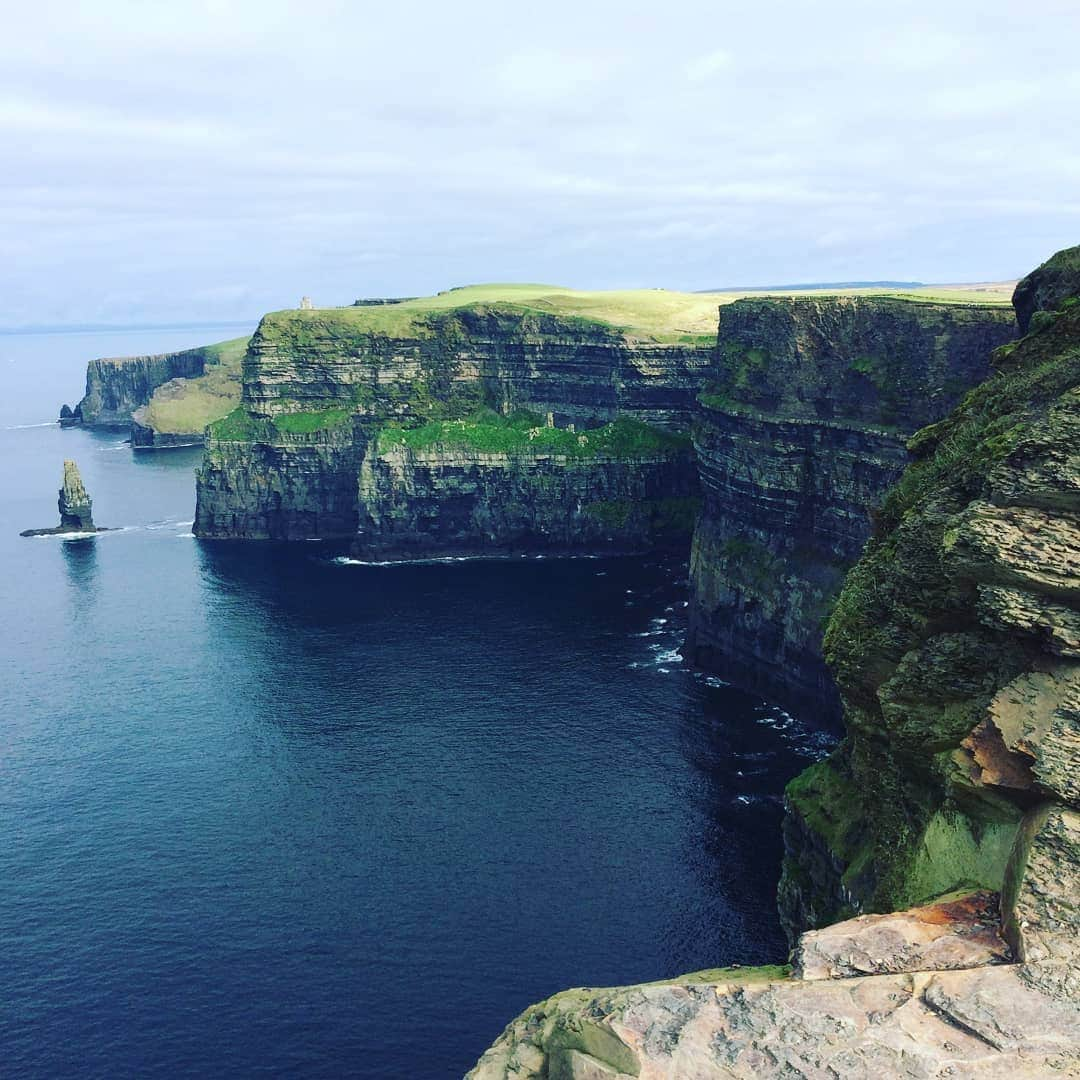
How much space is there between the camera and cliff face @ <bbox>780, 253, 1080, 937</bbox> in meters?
36.8

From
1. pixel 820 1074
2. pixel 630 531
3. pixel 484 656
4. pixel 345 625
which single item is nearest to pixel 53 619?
pixel 345 625

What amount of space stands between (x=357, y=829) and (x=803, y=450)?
210 ft

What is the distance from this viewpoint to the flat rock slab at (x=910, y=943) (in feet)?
110

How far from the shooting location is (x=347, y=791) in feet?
331

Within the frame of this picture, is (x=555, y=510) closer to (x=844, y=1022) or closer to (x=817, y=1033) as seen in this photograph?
(x=844, y=1022)

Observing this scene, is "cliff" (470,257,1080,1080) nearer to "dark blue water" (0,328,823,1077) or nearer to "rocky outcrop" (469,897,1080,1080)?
"rocky outcrop" (469,897,1080,1080)

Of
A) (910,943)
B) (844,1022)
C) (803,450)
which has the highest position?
(803,450)

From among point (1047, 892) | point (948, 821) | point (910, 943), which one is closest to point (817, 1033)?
point (910, 943)

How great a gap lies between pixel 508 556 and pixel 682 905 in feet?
381

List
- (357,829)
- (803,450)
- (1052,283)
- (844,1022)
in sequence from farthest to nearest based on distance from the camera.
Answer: (803,450)
(357,829)
(1052,283)
(844,1022)

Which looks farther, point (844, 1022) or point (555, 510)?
point (555, 510)

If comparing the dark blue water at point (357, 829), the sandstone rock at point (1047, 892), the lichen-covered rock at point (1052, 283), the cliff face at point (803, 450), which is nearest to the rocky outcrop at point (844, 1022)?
the sandstone rock at point (1047, 892)

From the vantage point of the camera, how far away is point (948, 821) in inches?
1646

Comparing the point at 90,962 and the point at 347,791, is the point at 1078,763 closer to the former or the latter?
the point at 90,962
